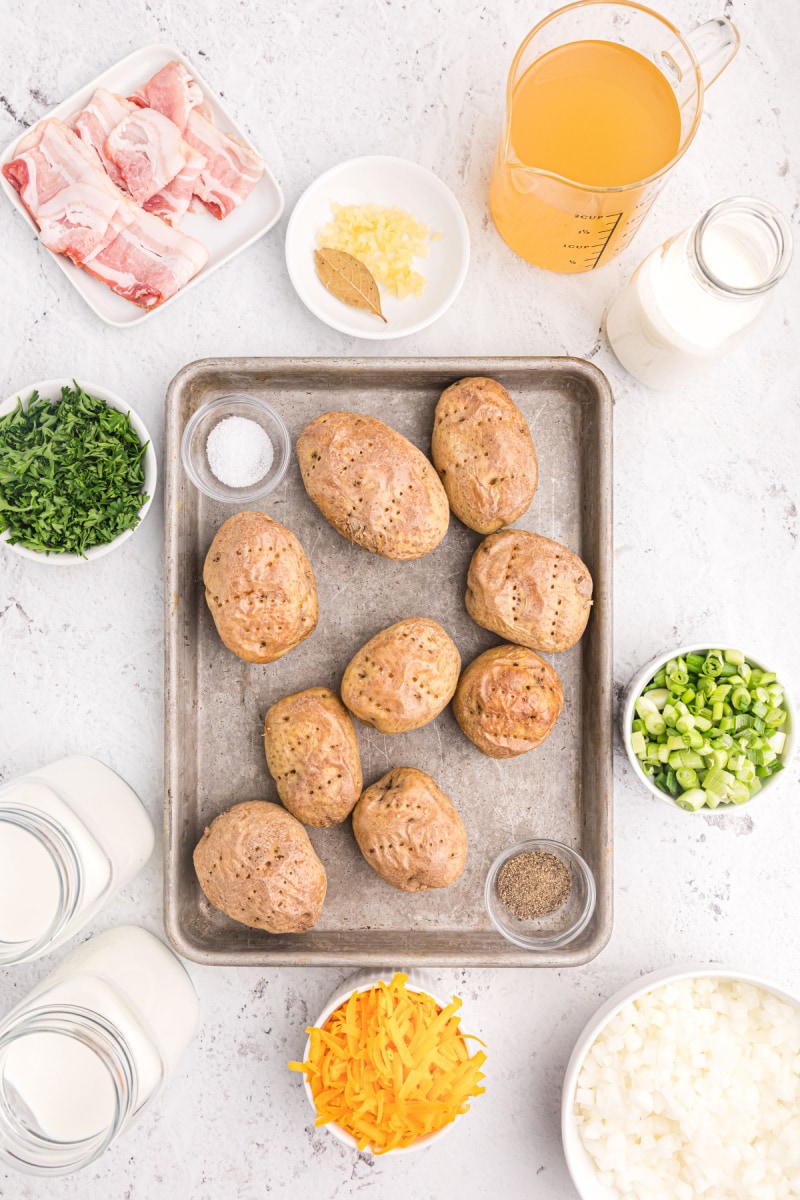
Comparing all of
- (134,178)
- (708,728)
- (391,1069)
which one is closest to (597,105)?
(134,178)

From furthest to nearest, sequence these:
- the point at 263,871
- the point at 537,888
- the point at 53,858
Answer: the point at 537,888, the point at 263,871, the point at 53,858

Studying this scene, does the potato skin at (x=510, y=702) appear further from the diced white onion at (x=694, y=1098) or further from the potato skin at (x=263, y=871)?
the diced white onion at (x=694, y=1098)

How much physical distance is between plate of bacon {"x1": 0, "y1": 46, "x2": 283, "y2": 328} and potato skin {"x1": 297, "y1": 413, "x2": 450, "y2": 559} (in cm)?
59

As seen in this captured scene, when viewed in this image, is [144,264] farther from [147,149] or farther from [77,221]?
[147,149]

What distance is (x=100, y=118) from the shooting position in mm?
2125

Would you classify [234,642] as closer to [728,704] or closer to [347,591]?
[347,591]

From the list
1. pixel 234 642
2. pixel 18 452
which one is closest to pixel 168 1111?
pixel 234 642

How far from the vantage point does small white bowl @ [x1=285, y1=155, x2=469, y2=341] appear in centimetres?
210

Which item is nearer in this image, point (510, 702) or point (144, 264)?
point (510, 702)

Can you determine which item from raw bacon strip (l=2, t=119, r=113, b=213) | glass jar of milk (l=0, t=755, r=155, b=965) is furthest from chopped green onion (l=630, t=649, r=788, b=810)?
raw bacon strip (l=2, t=119, r=113, b=213)

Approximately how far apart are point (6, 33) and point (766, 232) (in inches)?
76.8

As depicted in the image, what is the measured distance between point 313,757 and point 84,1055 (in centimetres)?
81

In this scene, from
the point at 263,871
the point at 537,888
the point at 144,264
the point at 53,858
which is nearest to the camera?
the point at 53,858

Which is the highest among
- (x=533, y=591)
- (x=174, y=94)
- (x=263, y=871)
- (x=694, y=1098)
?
(x=174, y=94)
